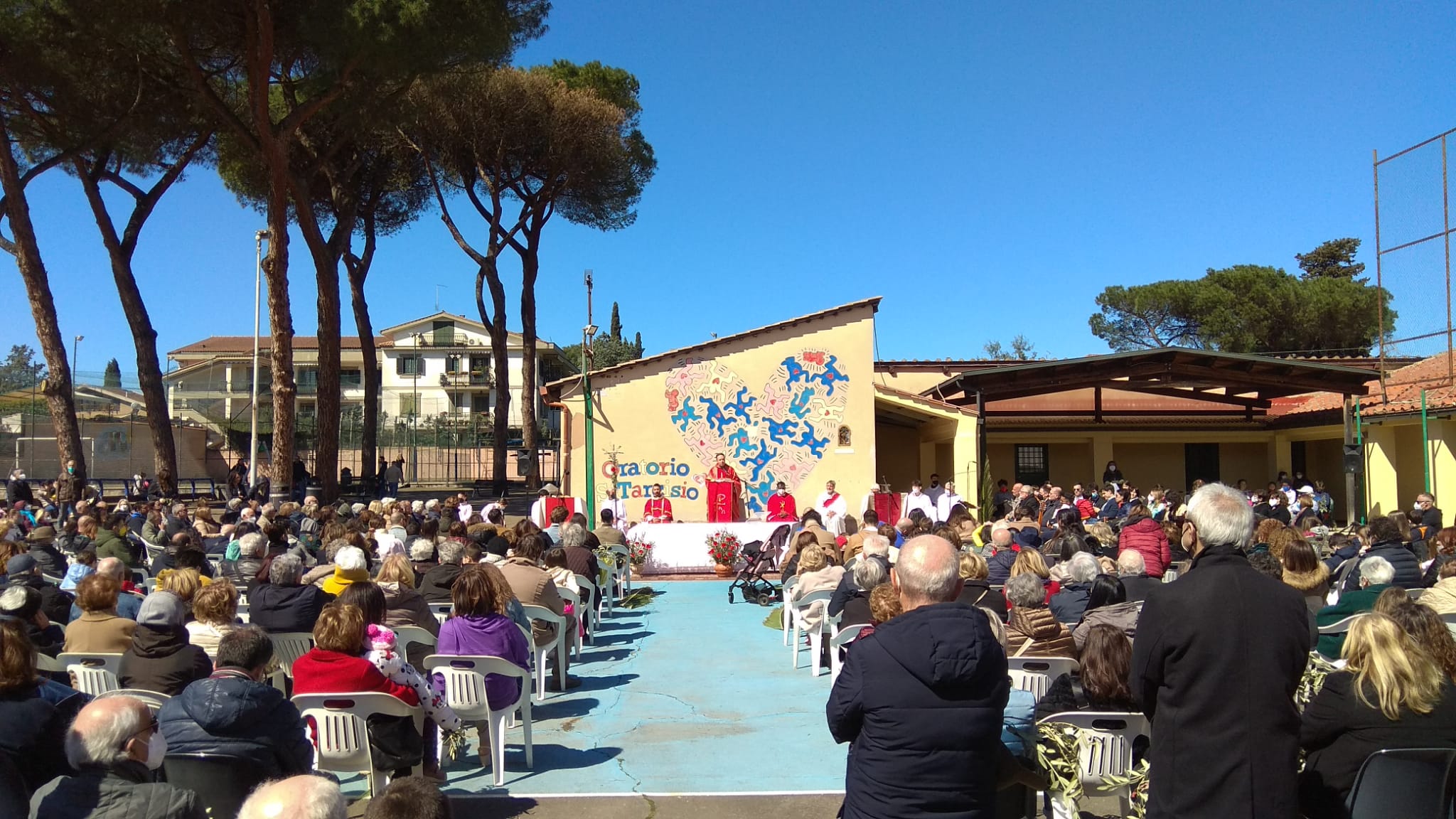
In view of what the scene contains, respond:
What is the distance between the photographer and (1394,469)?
63.9 ft

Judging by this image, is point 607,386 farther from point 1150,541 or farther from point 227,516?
point 1150,541

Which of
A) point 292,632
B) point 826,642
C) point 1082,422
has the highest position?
point 1082,422

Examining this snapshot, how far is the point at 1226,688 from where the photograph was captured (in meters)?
2.68

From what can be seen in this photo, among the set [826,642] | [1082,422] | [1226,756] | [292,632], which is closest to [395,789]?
[1226,756]

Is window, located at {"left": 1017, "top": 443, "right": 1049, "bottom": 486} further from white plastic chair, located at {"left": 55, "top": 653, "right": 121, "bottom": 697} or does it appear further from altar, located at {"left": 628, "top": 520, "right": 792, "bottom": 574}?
white plastic chair, located at {"left": 55, "top": 653, "right": 121, "bottom": 697}

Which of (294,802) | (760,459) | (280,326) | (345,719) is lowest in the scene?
(345,719)

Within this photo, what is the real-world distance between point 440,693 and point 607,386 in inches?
506

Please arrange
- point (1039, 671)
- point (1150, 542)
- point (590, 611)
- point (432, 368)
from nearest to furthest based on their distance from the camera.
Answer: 1. point (1039, 671)
2. point (1150, 542)
3. point (590, 611)
4. point (432, 368)

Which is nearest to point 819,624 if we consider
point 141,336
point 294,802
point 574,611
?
point 574,611

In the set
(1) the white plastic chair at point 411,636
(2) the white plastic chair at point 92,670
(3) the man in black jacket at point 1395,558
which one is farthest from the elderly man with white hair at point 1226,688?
(2) the white plastic chair at point 92,670

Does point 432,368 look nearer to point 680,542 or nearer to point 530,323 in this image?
point 530,323

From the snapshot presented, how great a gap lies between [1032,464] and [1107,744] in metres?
22.1

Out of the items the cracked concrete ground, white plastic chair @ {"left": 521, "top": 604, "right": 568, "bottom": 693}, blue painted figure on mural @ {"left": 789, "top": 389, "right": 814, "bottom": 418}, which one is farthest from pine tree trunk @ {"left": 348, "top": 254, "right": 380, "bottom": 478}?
white plastic chair @ {"left": 521, "top": 604, "right": 568, "bottom": 693}

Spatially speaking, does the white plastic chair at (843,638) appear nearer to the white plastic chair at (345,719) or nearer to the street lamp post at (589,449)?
the white plastic chair at (345,719)
